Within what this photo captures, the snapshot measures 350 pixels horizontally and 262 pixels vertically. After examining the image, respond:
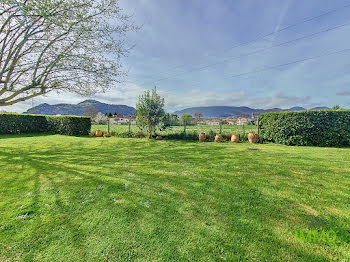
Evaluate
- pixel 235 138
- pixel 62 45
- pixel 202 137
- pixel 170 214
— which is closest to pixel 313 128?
pixel 235 138

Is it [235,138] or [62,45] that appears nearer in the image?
[62,45]

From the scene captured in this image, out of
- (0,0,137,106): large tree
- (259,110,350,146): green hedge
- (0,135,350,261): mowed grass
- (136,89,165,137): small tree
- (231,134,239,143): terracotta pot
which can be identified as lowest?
(0,135,350,261): mowed grass

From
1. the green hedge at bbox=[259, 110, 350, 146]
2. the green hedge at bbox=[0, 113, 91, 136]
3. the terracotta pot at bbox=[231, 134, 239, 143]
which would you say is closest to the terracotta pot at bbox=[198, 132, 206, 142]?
the terracotta pot at bbox=[231, 134, 239, 143]

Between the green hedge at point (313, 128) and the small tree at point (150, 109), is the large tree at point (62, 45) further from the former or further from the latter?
the green hedge at point (313, 128)

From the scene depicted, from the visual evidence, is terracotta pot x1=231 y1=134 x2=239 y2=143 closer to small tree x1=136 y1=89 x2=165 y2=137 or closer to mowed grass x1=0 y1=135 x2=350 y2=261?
small tree x1=136 y1=89 x2=165 y2=137

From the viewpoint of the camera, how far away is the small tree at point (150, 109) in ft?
33.1

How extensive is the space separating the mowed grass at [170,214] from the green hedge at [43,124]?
10536mm

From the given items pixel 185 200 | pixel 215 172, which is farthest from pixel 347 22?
pixel 185 200

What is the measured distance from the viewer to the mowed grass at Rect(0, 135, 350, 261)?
54.2 inches

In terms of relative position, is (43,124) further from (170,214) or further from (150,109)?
(170,214)

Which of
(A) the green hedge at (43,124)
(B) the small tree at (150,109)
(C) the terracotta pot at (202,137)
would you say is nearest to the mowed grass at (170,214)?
(C) the terracotta pot at (202,137)

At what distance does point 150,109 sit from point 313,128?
949 centimetres

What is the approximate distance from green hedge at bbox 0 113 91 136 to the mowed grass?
10536 mm

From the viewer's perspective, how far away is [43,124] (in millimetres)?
14258
